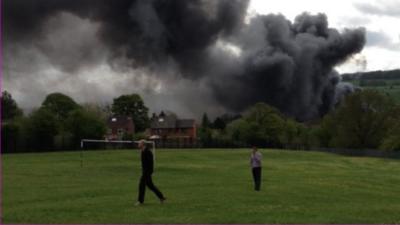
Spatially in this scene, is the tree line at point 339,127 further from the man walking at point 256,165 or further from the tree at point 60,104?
the man walking at point 256,165

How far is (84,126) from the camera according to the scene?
83188 millimetres

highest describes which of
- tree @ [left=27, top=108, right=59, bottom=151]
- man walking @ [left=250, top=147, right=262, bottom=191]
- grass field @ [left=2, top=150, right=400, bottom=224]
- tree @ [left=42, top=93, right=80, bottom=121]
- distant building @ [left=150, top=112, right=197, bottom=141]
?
tree @ [left=42, top=93, right=80, bottom=121]

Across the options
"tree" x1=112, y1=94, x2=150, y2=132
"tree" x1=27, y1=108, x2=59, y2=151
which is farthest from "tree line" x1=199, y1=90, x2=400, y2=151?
"tree" x1=112, y1=94, x2=150, y2=132

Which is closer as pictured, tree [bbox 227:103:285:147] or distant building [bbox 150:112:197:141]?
tree [bbox 227:103:285:147]

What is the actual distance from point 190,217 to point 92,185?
1103cm

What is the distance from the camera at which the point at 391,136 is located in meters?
80.4

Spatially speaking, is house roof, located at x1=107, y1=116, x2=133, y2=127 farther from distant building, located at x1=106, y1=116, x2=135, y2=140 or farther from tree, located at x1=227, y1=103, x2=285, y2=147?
tree, located at x1=227, y1=103, x2=285, y2=147

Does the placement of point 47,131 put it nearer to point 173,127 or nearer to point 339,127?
point 339,127

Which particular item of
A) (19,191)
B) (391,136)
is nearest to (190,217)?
(19,191)

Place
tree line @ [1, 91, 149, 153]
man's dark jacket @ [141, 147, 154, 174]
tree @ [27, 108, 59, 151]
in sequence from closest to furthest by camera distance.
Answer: man's dark jacket @ [141, 147, 154, 174], tree line @ [1, 91, 149, 153], tree @ [27, 108, 59, 151]

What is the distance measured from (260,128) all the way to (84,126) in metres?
31.7

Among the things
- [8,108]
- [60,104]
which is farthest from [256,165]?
[8,108]

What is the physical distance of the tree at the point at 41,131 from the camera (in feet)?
249

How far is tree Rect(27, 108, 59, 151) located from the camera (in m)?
76.0
